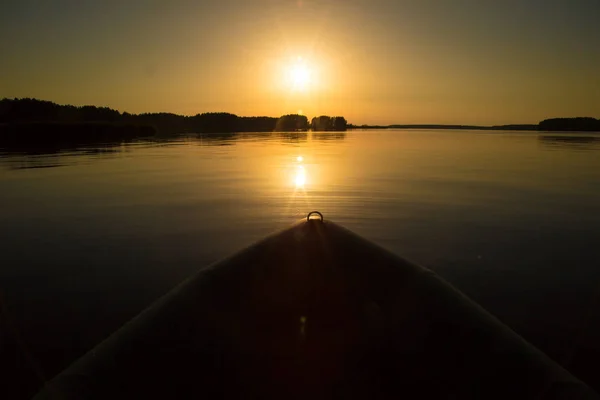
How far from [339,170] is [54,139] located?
221ft

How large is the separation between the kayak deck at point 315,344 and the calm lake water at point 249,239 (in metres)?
2.71

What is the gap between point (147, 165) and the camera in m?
31.9

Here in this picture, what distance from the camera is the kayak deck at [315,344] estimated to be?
312 cm

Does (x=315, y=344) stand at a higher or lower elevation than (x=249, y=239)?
higher

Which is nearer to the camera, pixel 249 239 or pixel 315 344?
pixel 315 344

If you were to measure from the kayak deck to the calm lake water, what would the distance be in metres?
2.71

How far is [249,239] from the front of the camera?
11656 millimetres

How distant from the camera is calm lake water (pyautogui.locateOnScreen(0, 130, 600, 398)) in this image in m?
6.30

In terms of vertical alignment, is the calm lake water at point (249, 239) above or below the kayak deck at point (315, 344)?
below

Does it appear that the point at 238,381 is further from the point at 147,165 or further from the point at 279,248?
the point at 147,165

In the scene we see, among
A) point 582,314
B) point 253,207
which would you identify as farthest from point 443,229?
point 253,207

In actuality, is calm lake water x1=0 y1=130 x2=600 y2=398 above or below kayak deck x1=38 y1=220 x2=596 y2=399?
below

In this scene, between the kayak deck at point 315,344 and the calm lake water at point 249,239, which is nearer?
the kayak deck at point 315,344

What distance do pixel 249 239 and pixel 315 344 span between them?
26.5 ft
